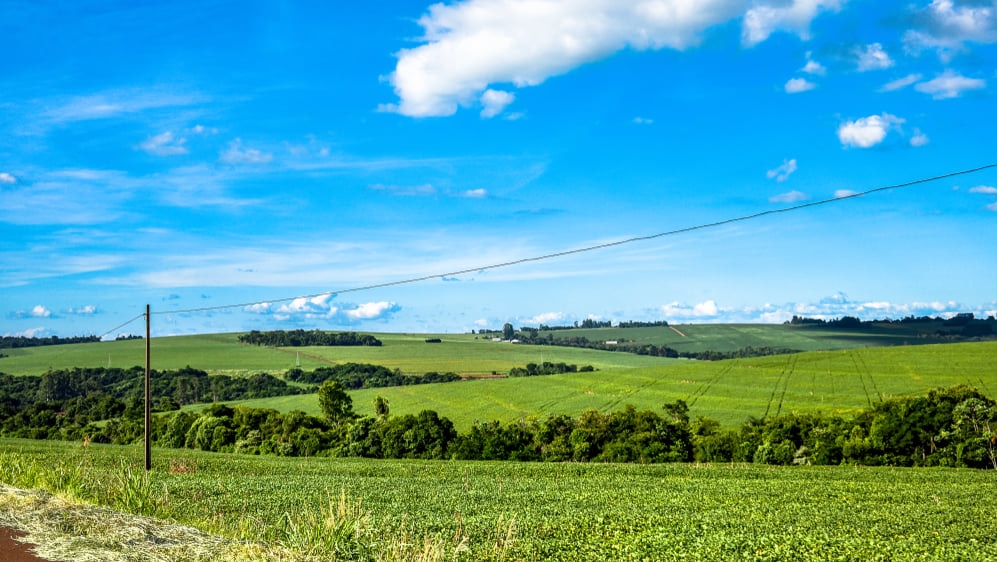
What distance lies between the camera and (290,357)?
471ft

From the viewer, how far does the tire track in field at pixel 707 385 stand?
8510cm

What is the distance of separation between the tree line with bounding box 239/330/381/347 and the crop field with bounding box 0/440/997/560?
13018 cm

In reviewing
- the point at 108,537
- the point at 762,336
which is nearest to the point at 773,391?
the point at 762,336

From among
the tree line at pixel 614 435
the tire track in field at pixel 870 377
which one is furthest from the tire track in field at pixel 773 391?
the tire track in field at pixel 870 377

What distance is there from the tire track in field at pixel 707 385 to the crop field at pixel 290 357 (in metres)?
27.5

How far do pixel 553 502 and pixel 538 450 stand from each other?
43.6 meters

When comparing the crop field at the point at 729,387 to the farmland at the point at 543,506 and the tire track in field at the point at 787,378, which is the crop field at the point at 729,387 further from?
the farmland at the point at 543,506

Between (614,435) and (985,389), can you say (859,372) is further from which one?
(614,435)

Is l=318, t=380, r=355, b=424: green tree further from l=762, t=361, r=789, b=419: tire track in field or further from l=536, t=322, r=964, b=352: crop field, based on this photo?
l=536, t=322, r=964, b=352: crop field

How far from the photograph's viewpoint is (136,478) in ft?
44.7

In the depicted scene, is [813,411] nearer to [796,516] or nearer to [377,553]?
[796,516]

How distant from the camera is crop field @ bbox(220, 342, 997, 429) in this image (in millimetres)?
80000

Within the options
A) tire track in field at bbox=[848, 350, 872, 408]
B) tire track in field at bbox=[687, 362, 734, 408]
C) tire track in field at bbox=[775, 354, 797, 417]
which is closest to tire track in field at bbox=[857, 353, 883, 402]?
tire track in field at bbox=[848, 350, 872, 408]

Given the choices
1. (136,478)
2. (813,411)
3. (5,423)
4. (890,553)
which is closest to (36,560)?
(136,478)
